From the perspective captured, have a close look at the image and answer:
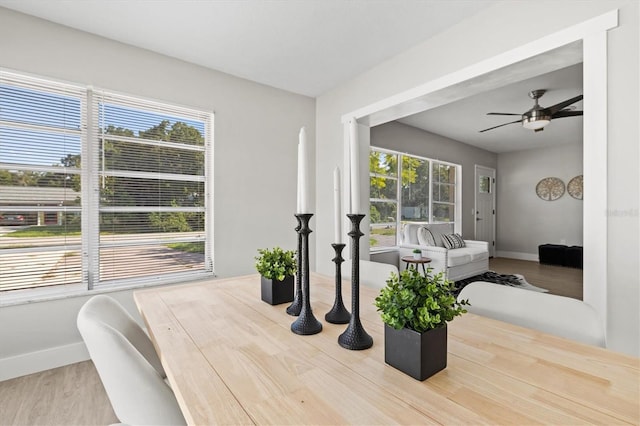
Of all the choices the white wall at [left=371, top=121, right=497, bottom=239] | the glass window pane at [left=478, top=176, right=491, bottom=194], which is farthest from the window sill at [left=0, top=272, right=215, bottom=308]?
the glass window pane at [left=478, top=176, right=491, bottom=194]

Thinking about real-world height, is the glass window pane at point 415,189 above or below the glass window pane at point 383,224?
above

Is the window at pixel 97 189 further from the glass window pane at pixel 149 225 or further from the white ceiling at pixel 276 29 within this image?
the white ceiling at pixel 276 29

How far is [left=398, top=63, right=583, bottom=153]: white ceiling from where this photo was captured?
3580 mm

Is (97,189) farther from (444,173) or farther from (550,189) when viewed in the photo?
(550,189)

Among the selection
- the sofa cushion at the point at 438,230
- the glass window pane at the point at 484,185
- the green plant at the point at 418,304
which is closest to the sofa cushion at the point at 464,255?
the sofa cushion at the point at 438,230

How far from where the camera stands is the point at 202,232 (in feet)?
9.92

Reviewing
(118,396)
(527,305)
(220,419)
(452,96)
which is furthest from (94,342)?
(452,96)

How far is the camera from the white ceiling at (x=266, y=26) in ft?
6.79

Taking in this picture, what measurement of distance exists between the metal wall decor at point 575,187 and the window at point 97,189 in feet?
25.2

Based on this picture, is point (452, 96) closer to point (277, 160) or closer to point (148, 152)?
point (277, 160)

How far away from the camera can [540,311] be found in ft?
3.73

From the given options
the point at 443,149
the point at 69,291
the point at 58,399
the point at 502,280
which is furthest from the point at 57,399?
the point at 443,149

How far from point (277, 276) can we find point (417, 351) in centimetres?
77

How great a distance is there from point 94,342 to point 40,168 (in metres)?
2.14
